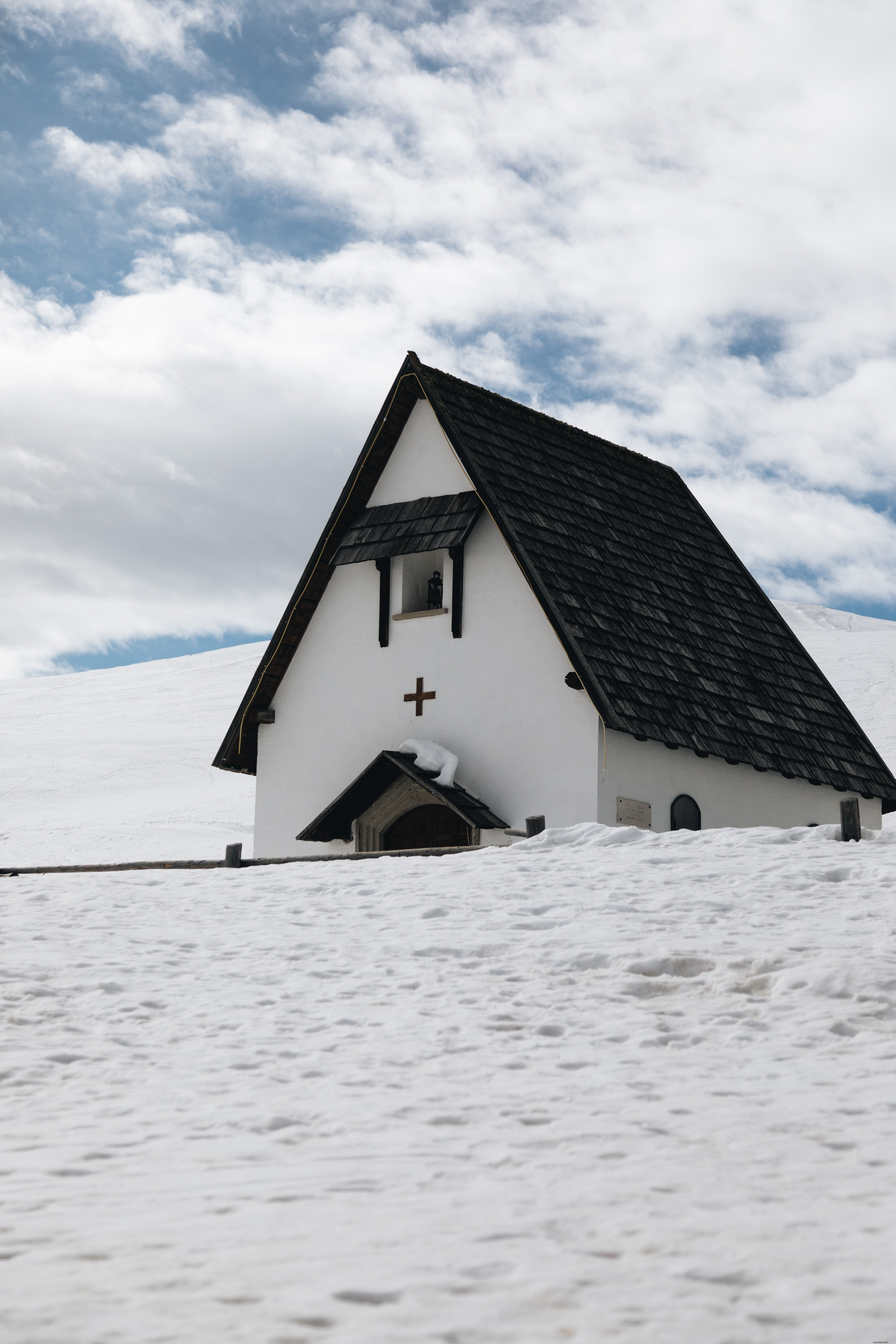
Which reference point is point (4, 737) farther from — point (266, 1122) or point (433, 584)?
point (266, 1122)

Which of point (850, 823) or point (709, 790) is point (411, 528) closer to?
point (709, 790)

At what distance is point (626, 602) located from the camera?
64.3 ft

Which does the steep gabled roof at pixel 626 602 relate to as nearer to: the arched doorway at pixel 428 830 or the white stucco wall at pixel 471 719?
the white stucco wall at pixel 471 719

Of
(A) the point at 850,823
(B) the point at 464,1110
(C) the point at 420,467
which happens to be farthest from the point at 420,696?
(B) the point at 464,1110

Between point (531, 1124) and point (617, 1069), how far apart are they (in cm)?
103

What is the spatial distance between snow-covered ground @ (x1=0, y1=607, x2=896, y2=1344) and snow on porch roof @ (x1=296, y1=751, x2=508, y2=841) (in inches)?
141

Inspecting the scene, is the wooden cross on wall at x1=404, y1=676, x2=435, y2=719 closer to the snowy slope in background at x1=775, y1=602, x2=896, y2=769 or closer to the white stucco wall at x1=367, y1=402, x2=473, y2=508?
the white stucco wall at x1=367, y1=402, x2=473, y2=508

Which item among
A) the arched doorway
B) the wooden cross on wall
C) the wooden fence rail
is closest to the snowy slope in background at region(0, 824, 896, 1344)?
the wooden fence rail

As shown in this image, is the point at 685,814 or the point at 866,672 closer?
the point at 685,814

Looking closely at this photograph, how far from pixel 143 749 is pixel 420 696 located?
157ft

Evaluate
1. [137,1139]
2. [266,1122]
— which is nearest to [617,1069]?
[266,1122]

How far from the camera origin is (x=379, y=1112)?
6844 mm

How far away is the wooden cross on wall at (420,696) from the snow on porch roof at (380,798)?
628 millimetres

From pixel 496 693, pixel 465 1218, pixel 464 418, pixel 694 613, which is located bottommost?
pixel 465 1218
